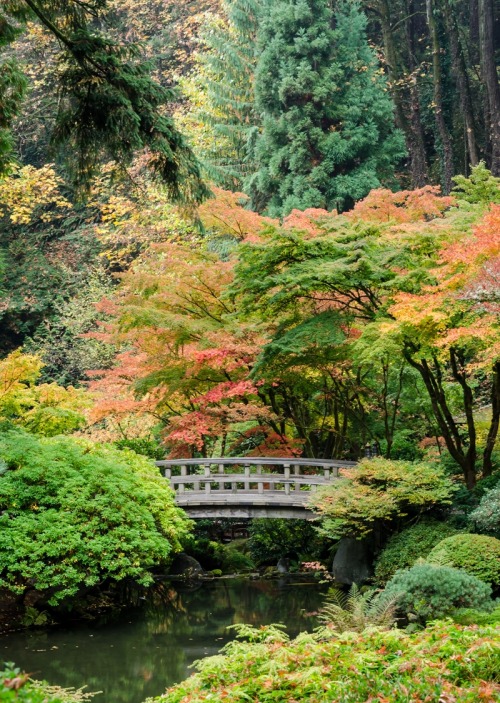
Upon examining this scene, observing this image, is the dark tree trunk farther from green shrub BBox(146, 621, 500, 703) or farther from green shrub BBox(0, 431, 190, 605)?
green shrub BBox(146, 621, 500, 703)

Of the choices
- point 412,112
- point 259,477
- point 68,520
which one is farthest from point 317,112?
point 68,520

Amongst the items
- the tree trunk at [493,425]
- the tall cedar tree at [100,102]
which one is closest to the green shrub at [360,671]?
the tall cedar tree at [100,102]

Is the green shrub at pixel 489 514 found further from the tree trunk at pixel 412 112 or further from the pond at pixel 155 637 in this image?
the tree trunk at pixel 412 112

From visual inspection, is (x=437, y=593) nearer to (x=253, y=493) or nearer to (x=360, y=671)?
(x=360, y=671)

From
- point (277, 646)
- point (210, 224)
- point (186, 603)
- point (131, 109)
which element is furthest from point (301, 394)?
point (277, 646)

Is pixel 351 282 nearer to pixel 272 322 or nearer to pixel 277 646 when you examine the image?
pixel 272 322

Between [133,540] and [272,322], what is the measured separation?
14.9ft

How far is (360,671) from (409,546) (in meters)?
7.67

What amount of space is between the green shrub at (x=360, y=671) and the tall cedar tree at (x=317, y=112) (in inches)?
659

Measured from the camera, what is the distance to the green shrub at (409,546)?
1187 cm

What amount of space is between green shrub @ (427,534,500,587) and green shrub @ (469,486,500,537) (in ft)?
1.00

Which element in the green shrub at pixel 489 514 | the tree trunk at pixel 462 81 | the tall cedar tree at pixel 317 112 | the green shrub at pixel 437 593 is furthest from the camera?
the tree trunk at pixel 462 81

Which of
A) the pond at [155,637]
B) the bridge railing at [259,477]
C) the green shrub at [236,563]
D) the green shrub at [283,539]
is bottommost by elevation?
the pond at [155,637]

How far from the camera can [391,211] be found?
561 inches
